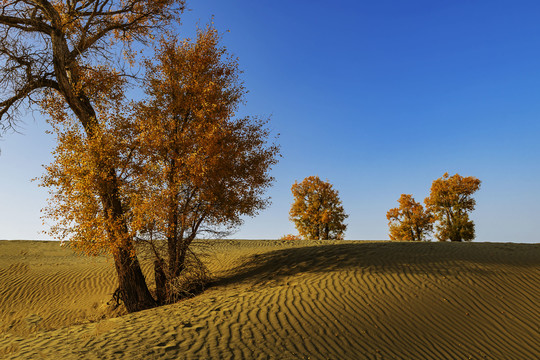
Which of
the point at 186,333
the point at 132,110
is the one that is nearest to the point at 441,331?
the point at 186,333

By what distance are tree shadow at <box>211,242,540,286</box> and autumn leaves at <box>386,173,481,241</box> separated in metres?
23.2

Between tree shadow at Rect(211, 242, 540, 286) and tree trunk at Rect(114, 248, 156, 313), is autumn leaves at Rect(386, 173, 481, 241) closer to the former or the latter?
tree shadow at Rect(211, 242, 540, 286)

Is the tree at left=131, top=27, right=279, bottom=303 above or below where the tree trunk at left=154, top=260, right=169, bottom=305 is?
above

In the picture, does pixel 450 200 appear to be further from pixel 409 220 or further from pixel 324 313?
pixel 324 313

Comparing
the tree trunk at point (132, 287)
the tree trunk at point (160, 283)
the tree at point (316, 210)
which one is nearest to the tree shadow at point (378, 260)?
the tree trunk at point (160, 283)

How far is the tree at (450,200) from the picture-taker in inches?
1642

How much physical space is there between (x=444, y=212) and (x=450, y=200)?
5.33 feet

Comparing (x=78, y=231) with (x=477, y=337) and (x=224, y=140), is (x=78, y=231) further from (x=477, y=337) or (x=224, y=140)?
(x=477, y=337)

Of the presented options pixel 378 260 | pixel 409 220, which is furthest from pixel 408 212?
pixel 378 260

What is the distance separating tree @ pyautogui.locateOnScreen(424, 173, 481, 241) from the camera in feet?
137

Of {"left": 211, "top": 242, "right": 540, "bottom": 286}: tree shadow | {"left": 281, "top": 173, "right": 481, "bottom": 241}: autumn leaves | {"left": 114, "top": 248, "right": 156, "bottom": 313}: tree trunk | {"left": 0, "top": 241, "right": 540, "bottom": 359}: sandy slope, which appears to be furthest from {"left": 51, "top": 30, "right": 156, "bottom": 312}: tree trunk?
{"left": 281, "top": 173, "right": 481, "bottom": 241}: autumn leaves

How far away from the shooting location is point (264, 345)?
26.4 feet

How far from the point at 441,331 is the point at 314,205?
29.6 m

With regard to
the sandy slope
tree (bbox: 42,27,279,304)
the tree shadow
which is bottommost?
the sandy slope
